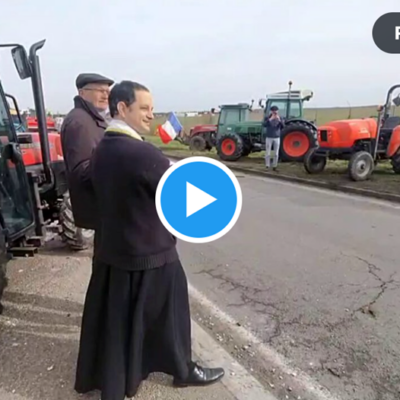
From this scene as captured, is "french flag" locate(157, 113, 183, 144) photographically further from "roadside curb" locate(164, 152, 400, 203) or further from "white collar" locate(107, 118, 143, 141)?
"roadside curb" locate(164, 152, 400, 203)

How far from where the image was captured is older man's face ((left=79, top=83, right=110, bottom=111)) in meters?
2.68

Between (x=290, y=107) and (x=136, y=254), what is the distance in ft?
44.3

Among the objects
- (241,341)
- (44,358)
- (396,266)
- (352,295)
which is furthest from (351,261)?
(44,358)

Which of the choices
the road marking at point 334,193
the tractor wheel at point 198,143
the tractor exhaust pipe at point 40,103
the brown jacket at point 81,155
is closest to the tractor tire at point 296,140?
the road marking at point 334,193

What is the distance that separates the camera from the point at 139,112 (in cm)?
188

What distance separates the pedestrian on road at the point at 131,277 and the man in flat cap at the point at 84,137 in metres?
0.27

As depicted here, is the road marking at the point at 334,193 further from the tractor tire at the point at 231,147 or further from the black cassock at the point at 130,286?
the black cassock at the point at 130,286

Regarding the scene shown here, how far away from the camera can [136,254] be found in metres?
1.95

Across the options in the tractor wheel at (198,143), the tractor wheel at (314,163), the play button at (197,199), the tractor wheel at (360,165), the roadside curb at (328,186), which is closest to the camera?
the play button at (197,199)

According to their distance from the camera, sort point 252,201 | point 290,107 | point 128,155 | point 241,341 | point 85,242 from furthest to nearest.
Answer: point 290,107
point 252,201
point 85,242
point 241,341
point 128,155

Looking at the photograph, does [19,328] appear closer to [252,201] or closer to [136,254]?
[136,254]

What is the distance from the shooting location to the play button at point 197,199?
5.87 feet

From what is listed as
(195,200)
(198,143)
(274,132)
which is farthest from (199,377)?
(198,143)

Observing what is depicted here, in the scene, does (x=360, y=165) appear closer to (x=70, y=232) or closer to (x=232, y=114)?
(x=70, y=232)
